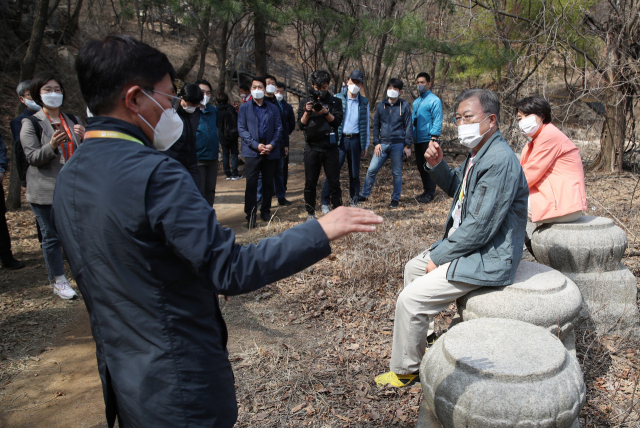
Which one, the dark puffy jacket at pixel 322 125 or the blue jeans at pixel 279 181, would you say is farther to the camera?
the blue jeans at pixel 279 181

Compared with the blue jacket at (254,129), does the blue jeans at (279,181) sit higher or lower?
lower

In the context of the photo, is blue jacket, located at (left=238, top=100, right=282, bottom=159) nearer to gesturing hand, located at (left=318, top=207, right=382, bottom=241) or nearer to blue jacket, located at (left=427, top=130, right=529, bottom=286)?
blue jacket, located at (left=427, top=130, right=529, bottom=286)

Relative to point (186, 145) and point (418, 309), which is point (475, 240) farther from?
point (186, 145)

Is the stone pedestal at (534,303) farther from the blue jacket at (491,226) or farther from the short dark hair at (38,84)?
the short dark hair at (38,84)

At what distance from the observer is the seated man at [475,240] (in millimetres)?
2750

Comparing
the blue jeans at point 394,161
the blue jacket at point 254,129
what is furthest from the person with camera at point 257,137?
the blue jeans at point 394,161

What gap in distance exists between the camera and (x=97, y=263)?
1.36 metres

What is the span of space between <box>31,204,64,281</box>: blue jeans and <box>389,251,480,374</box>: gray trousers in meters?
3.39

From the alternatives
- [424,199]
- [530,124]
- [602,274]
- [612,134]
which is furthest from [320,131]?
[612,134]

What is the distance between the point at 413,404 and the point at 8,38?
593 inches

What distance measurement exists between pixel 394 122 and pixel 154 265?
6.43 meters

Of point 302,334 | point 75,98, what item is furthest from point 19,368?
point 75,98

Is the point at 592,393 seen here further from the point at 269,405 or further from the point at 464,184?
the point at 269,405

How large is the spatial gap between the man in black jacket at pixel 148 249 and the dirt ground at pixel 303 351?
164cm
